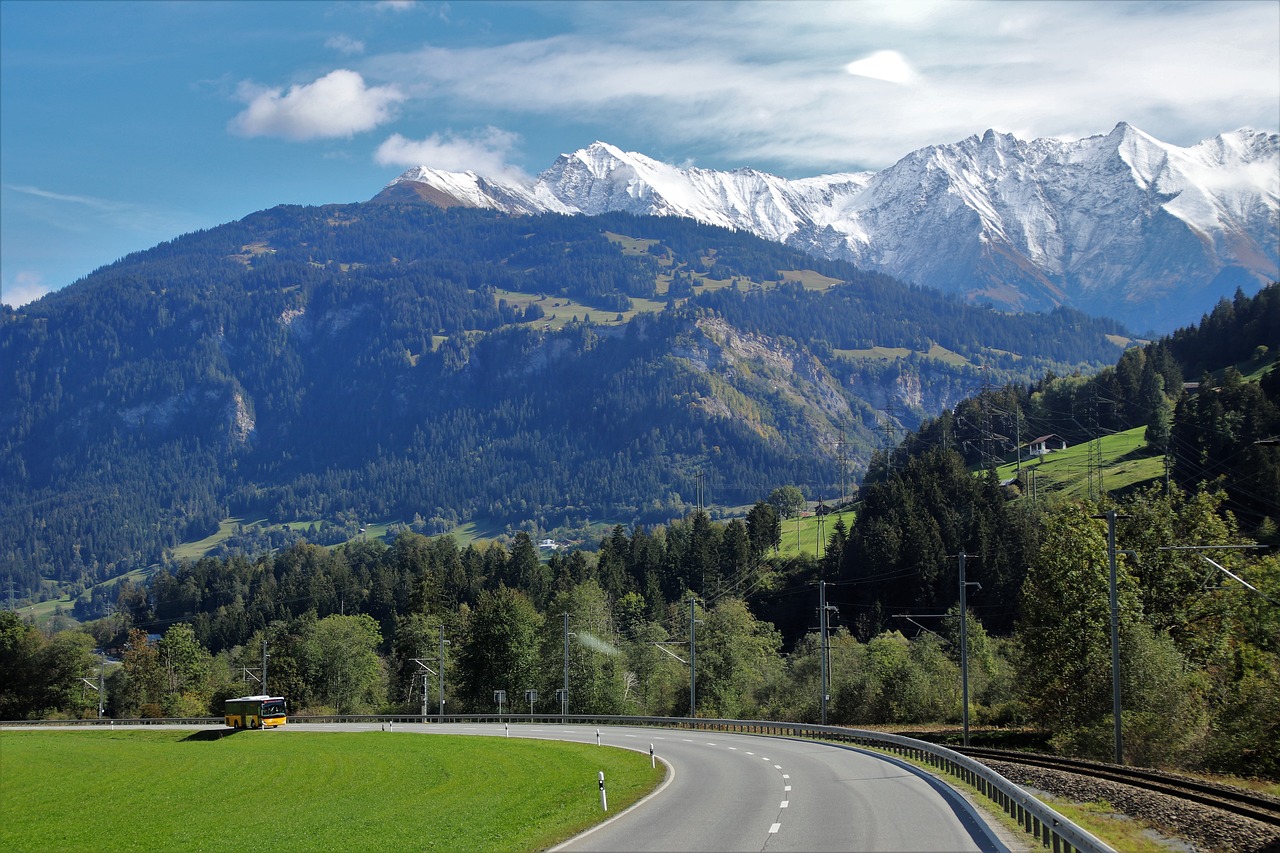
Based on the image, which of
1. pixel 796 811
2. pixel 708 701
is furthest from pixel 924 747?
pixel 708 701

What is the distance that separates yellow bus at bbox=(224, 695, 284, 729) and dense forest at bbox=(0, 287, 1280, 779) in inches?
879

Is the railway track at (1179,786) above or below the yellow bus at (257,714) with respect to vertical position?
above

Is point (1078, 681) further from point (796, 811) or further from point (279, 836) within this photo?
point (279, 836)

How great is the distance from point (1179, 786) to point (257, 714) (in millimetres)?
78269

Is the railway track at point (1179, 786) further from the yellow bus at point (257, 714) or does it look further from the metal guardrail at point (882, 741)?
the yellow bus at point (257, 714)

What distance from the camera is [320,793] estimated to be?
51.8 metres

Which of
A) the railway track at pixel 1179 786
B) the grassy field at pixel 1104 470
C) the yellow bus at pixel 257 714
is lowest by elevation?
the yellow bus at pixel 257 714

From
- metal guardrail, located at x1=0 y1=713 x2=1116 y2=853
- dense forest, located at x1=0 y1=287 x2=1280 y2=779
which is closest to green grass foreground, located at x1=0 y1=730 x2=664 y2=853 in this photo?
metal guardrail, located at x1=0 y1=713 x2=1116 y2=853

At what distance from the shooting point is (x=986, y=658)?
104000mm

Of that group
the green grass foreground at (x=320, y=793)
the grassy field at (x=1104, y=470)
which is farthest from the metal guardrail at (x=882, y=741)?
the grassy field at (x=1104, y=470)

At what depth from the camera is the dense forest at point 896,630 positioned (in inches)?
2522

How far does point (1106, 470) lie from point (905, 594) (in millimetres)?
42457

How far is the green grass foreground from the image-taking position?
121 ft

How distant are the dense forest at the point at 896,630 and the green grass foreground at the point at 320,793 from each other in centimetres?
2354
